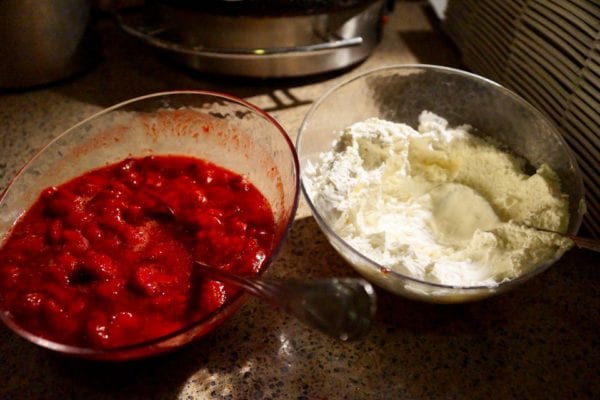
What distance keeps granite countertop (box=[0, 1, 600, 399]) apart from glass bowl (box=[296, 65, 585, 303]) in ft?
0.54

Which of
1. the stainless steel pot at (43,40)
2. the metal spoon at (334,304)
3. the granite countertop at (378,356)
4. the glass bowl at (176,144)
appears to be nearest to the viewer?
the metal spoon at (334,304)

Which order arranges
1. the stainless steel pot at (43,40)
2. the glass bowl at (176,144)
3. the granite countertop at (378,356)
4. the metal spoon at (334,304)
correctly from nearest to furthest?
1. the metal spoon at (334,304)
2. the granite countertop at (378,356)
3. the glass bowl at (176,144)
4. the stainless steel pot at (43,40)

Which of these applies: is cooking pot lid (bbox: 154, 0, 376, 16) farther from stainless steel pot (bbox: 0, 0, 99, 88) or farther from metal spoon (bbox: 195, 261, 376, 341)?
metal spoon (bbox: 195, 261, 376, 341)

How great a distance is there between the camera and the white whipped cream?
0.78 metres

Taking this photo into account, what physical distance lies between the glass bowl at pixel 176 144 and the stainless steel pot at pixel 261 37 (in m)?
0.24

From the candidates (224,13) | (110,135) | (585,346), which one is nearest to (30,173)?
(110,135)

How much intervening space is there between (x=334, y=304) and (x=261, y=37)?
846 millimetres

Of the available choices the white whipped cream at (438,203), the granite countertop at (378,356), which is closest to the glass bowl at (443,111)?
the white whipped cream at (438,203)

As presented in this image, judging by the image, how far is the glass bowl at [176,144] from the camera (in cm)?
86

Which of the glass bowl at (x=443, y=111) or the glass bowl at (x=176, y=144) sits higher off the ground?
the glass bowl at (x=443, y=111)

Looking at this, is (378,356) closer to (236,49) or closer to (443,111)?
(443,111)

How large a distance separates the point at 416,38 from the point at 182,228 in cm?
117

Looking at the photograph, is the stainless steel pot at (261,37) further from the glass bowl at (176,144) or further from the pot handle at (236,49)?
the glass bowl at (176,144)

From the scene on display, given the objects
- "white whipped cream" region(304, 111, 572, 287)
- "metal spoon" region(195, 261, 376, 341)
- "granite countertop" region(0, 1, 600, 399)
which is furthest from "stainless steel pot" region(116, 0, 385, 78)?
"metal spoon" region(195, 261, 376, 341)
